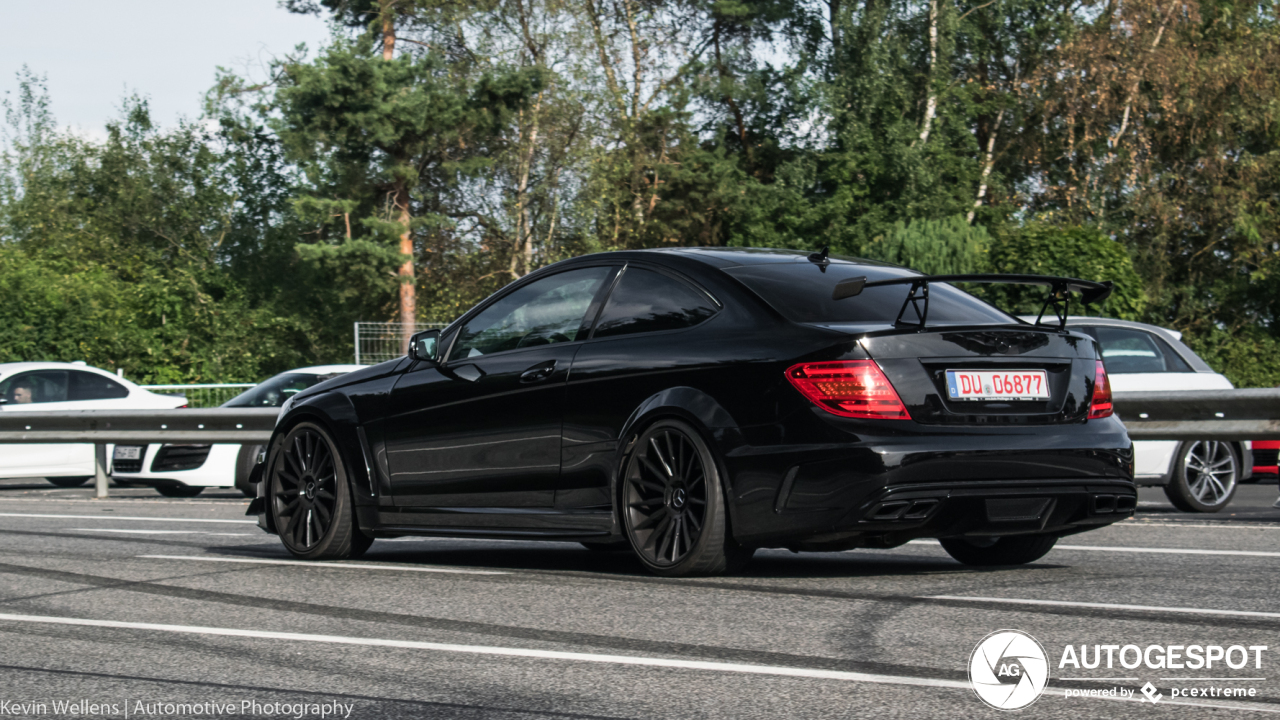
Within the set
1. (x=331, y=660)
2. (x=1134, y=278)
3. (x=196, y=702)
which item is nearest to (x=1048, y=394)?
(x=331, y=660)

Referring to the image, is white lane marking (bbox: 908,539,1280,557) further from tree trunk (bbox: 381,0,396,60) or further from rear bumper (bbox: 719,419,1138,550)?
tree trunk (bbox: 381,0,396,60)

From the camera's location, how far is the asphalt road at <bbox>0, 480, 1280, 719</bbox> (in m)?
4.15

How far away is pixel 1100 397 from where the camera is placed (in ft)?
21.3

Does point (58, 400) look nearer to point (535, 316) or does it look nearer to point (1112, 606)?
point (535, 316)

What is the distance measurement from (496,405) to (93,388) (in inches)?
512

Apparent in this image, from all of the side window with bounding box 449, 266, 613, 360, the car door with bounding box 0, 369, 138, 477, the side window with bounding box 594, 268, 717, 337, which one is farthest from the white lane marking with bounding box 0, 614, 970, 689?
the car door with bounding box 0, 369, 138, 477

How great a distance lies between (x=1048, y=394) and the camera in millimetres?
6246

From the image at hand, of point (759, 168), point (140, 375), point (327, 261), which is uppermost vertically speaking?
point (759, 168)

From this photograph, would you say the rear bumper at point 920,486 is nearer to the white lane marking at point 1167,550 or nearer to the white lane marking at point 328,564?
the white lane marking at point 1167,550

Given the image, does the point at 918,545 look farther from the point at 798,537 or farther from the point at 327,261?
the point at 327,261

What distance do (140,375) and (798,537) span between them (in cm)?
3770

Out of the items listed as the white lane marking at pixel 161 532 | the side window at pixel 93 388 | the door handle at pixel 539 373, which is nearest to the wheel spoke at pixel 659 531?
the door handle at pixel 539 373

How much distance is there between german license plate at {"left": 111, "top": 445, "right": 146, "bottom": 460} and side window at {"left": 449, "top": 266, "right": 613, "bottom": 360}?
9846 millimetres

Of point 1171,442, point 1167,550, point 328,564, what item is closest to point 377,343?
point 1171,442
